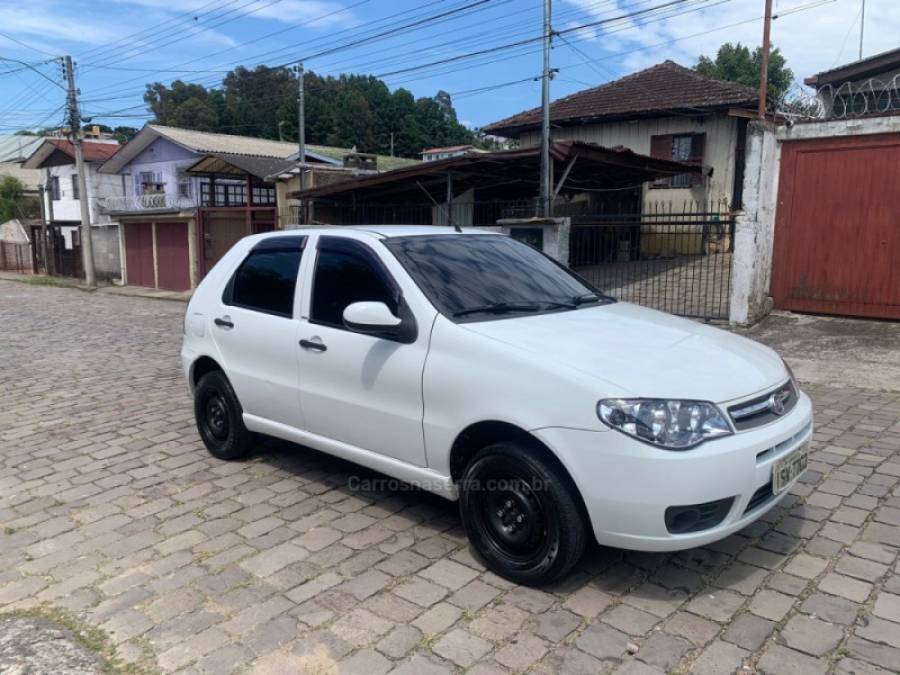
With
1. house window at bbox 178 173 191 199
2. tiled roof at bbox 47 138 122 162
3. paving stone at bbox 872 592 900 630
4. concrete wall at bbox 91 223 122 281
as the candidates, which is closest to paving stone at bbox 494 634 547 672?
paving stone at bbox 872 592 900 630

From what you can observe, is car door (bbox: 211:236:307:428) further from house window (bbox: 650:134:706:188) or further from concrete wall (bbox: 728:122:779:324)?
house window (bbox: 650:134:706:188)

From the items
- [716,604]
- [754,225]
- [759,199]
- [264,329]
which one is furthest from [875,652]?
[759,199]

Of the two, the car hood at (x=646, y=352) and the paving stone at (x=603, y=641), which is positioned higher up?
the car hood at (x=646, y=352)

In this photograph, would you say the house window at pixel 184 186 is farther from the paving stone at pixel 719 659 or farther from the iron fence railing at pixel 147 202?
the paving stone at pixel 719 659

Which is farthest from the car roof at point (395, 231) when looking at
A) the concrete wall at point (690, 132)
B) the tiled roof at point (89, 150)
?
the tiled roof at point (89, 150)

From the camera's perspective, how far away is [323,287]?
423cm

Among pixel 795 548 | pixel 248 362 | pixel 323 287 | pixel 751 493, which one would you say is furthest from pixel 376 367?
pixel 795 548

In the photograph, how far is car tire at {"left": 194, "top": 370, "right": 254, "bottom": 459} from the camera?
495cm

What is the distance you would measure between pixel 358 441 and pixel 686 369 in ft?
6.10

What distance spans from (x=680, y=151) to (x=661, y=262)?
15.5ft

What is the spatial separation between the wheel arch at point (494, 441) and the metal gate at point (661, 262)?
7793 mm

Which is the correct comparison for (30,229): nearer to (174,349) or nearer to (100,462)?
(174,349)

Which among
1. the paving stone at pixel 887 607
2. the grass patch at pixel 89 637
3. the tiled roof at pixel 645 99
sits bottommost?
the grass patch at pixel 89 637

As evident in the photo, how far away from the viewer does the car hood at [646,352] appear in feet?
9.81
